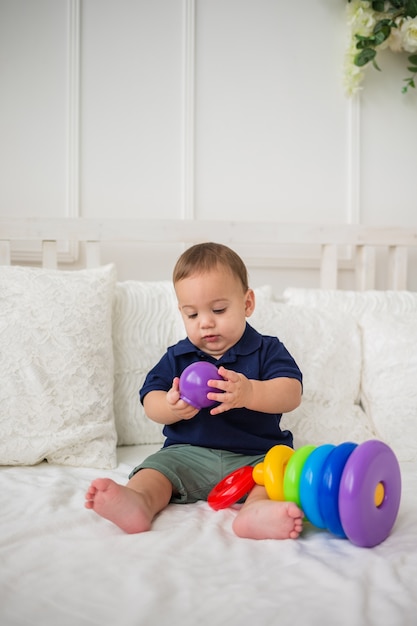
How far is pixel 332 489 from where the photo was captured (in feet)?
2.88

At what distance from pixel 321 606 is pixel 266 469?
1.06ft

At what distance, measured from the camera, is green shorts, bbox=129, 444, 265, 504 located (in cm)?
113

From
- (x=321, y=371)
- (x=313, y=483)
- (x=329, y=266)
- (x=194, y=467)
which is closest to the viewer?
(x=313, y=483)

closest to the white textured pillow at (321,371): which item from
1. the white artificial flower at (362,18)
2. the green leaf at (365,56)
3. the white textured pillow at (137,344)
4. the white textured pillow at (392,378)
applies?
the white textured pillow at (392,378)

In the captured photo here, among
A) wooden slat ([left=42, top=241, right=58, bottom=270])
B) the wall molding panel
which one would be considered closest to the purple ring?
wooden slat ([left=42, top=241, right=58, bottom=270])

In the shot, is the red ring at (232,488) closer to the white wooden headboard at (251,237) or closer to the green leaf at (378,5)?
the white wooden headboard at (251,237)

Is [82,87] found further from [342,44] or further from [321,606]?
[321,606]

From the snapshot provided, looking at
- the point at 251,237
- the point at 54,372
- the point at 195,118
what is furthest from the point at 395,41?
the point at 54,372

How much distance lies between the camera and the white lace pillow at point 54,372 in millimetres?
1340

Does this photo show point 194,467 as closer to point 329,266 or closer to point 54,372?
point 54,372

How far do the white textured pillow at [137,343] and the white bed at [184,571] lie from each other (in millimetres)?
402

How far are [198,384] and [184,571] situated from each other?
315 millimetres

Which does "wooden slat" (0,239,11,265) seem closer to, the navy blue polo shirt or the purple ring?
the navy blue polo shirt

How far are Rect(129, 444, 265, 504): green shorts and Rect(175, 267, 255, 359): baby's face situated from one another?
220 millimetres
